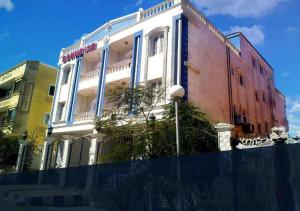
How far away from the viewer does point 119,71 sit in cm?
1605

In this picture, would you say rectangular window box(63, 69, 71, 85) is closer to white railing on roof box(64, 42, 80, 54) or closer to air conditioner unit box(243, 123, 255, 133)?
white railing on roof box(64, 42, 80, 54)

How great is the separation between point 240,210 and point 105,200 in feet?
9.17

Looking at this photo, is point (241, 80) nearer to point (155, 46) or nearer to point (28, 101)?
point (155, 46)

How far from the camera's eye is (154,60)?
14.4 metres

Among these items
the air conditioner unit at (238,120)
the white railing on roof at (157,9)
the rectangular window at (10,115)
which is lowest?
the air conditioner unit at (238,120)

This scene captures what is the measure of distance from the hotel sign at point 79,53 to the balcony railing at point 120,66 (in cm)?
236

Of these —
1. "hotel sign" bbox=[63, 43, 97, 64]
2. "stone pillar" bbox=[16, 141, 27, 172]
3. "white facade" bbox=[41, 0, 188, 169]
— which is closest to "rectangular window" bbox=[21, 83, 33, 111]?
"stone pillar" bbox=[16, 141, 27, 172]

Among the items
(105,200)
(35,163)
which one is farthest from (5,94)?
(105,200)

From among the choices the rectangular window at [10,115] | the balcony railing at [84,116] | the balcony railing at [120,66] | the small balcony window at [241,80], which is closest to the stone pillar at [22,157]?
the balcony railing at [84,116]

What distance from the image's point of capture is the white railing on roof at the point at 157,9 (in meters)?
14.6

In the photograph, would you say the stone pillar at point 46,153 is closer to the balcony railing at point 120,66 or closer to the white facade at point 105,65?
the white facade at point 105,65

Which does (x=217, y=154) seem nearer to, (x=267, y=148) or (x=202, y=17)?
(x=267, y=148)

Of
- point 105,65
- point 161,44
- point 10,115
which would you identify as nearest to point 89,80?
point 105,65

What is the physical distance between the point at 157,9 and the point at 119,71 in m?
3.98
